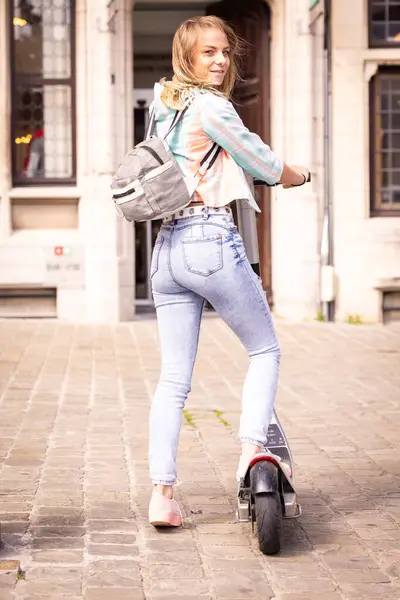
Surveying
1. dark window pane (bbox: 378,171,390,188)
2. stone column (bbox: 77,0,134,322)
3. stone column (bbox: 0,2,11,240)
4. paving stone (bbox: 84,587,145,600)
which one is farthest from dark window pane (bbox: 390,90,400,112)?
paving stone (bbox: 84,587,145,600)

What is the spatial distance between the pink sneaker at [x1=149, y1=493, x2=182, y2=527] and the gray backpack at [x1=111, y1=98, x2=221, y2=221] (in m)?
1.04

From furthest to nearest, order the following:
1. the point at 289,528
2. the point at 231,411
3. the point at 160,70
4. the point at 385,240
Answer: the point at 160,70 < the point at 385,240 < the point at 231,411 < the point at 289,528

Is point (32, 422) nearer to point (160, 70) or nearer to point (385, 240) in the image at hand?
point (385, 240)

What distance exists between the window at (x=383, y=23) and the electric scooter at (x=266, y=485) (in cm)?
934

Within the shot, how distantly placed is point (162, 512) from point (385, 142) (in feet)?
32.2

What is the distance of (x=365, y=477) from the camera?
5.72 meters

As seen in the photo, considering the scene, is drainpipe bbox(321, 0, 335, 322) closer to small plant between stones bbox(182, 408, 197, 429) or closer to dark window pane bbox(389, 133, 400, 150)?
dark window pane bbox(389, 133, 400, 150)

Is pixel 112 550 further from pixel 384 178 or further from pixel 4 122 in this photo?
pixel 384 178

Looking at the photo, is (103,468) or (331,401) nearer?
(103,468)

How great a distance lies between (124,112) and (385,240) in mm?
3120

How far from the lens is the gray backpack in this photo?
439cm

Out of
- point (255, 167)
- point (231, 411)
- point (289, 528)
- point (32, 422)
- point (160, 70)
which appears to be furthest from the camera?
point (160, 70)

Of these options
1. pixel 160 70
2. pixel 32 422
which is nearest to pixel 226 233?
pixel 32 422

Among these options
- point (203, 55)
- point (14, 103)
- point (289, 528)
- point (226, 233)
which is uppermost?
point (14, 103)
